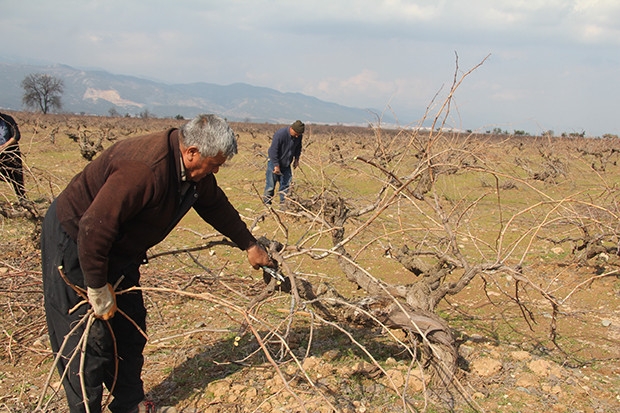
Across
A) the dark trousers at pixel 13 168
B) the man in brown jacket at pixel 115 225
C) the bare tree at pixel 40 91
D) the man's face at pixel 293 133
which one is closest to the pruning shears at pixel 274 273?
the man in brown jacket at pixel 115 225

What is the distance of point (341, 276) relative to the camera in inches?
215

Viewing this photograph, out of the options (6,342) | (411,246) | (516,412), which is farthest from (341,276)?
(6,342)

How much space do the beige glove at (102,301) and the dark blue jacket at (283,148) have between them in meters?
5.70

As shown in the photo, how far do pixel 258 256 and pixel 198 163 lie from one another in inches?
31.6

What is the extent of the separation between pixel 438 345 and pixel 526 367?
768mm

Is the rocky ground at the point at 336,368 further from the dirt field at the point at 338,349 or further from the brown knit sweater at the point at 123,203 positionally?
the brown knit sweater at the point at 123,203

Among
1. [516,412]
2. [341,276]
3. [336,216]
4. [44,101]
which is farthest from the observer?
[44,101]

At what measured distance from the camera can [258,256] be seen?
2752 millimetres

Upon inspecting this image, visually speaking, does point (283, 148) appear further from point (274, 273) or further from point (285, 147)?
point (274, 273)

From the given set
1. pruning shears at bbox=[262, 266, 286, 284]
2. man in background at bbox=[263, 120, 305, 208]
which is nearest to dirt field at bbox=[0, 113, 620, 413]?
pruning shears at bbox=[262, 266, 286, 284]

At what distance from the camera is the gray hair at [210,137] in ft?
6.85

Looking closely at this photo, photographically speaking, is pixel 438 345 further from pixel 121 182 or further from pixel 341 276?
pixel 341 276

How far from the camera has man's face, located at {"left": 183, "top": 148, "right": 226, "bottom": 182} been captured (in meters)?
2.14

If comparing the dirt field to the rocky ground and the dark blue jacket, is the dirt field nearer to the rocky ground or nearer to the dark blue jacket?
the rocky ground
